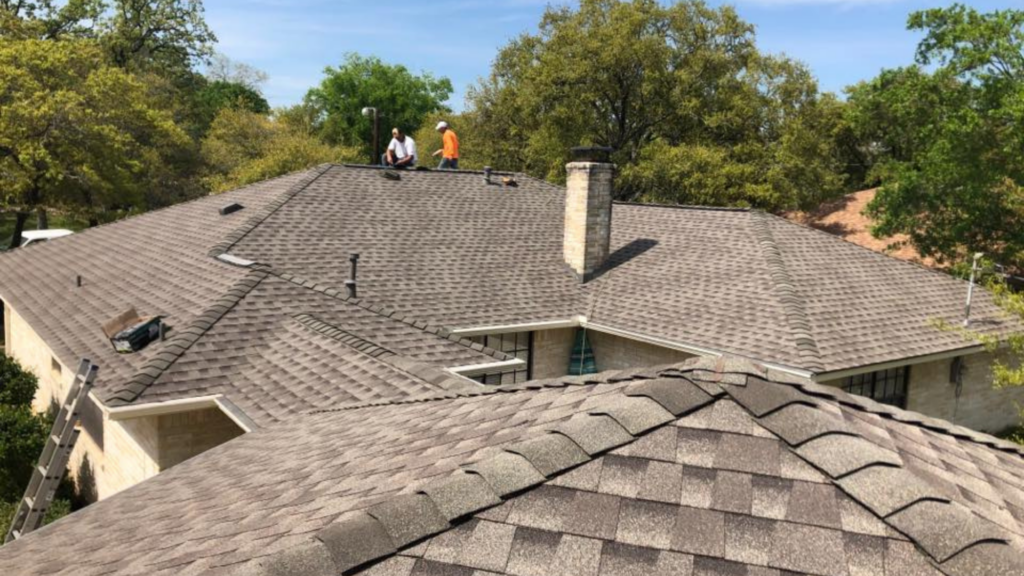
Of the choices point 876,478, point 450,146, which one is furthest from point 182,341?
point 450,146

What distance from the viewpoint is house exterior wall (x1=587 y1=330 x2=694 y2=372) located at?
47.0 ft

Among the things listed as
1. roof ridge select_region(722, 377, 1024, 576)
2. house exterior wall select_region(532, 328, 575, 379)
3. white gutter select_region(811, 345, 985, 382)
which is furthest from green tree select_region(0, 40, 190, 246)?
roof ridge select_region(722, 377, 1024, 576)

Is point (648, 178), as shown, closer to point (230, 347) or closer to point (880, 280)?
point (880, 280)

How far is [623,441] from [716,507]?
49cm

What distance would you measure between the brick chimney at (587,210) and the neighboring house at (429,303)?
0.05 metres

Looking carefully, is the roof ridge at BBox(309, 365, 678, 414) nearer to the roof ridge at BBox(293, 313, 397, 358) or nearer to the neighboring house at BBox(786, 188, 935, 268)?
the roof ridge at BBox(293, 313, 397, 358)

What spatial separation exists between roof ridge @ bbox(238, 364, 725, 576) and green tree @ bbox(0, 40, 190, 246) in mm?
30175

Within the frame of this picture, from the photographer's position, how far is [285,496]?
4.31m

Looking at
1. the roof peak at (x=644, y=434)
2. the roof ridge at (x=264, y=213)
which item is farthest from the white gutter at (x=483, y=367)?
the roof peak at (x=644, y=434)

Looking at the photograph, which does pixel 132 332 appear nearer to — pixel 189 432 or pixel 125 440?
pixel 125 440

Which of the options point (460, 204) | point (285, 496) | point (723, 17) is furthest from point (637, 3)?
point (285, 496)

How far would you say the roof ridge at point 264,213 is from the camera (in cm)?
1408

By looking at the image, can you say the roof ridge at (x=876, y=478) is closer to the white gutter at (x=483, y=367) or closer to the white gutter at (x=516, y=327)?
the white gutter at (x=483, y=367)

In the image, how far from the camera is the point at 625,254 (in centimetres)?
1734
